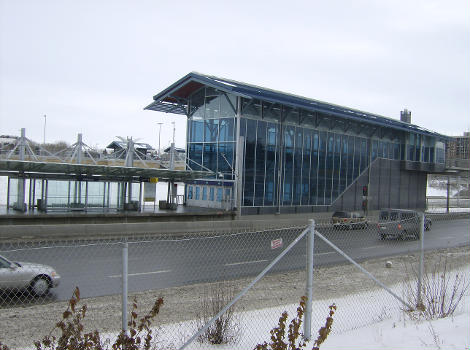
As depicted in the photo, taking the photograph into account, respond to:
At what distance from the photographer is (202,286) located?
12070 millimetres

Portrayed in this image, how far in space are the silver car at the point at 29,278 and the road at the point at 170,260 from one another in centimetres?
40

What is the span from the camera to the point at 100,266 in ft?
48.0

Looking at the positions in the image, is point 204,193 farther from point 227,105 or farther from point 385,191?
point 385,191

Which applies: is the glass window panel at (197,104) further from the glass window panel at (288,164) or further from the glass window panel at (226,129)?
the glass window panel at (288,164)

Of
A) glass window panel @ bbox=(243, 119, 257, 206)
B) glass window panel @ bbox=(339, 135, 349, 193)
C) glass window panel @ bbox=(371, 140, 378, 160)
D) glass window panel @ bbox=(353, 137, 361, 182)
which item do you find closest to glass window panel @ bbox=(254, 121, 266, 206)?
glass window panel @ bbox=(243, 119, 257, 206)

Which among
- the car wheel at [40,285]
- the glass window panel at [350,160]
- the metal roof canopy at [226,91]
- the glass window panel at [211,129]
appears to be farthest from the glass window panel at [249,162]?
the car wheel at [40,285]

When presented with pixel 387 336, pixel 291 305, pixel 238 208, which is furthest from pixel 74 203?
pixel 387 336

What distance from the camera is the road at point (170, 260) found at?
12539 millimetres

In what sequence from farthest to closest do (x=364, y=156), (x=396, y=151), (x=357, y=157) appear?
(x=396, y=151)
(x=364, y=156)
(x=357, y=157)

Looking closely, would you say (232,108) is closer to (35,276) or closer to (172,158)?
(172,158)

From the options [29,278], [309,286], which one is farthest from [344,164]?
[309,286]

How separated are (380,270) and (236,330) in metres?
8.84

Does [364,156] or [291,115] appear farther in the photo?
[364,156]

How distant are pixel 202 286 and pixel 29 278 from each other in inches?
164
